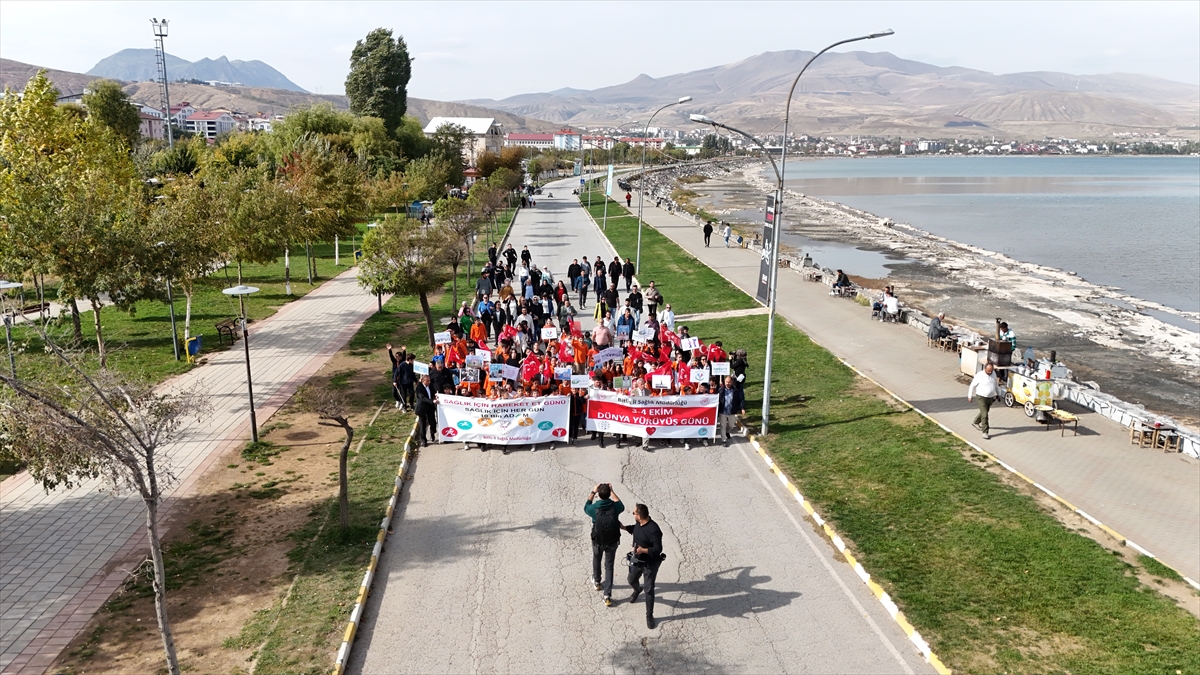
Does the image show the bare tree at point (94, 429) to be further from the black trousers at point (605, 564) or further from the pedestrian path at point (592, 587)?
the black trousers at point (605, 564)

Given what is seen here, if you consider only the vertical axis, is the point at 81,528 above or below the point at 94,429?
below

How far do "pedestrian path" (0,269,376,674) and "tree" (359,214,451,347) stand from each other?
278 centimetres

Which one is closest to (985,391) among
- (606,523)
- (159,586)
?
(606,523)

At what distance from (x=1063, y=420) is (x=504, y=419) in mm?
11038

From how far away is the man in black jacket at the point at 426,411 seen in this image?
15.7m

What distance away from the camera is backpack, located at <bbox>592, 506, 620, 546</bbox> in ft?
33.0

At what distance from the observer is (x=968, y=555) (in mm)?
11469

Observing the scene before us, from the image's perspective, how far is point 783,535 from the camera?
40.2 feet

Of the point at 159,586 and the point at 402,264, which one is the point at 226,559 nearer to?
the point at 159,586

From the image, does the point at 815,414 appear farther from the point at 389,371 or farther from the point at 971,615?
the point at 389,371

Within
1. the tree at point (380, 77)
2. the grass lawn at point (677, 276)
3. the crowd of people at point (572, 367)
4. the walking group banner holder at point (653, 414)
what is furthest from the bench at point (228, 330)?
the tree at point (380, 77)

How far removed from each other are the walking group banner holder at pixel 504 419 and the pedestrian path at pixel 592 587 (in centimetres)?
53

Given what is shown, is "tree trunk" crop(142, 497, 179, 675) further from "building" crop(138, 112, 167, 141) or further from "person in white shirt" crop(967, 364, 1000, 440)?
"building" crop(138, 112, 167, 141)

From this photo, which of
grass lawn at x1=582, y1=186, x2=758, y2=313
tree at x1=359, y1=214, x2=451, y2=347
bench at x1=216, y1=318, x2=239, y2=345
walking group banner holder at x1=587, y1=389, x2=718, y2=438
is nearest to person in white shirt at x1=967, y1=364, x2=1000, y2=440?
walking group banner holder at x1=587, y1=389, x2=718, y2=438
